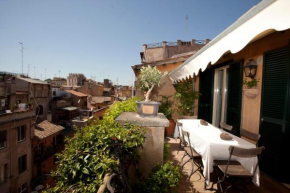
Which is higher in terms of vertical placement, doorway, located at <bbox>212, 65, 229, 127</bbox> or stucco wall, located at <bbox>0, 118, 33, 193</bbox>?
doorway, located at <bbox>212, 65, 229, 127</bbox>

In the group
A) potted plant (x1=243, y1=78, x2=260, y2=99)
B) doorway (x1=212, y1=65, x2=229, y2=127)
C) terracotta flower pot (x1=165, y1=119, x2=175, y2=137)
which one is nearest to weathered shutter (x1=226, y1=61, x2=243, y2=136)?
potted plant (x1=243, y1=78, x2=260, y2=99)

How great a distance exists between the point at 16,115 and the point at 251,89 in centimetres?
1550

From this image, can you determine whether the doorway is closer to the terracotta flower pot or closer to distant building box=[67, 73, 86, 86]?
the terracotta flower pot

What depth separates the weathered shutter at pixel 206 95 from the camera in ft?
20.1

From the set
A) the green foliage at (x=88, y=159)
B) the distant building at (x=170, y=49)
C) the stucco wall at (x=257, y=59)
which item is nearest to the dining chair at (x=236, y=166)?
the stucco wall at (x=257, y=59)

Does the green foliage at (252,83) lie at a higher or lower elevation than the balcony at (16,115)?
higher

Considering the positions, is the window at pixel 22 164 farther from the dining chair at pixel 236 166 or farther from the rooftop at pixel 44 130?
the dining chair at pixel 236 166

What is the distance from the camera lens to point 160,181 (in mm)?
1847

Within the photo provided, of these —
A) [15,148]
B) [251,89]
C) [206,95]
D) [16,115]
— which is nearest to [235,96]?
[251,89]

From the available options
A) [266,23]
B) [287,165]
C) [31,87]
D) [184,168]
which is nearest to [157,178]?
[184,168]

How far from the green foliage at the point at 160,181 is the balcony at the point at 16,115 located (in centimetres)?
1335

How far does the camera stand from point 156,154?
6.86 ft

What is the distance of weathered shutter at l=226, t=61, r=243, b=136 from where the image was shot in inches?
166

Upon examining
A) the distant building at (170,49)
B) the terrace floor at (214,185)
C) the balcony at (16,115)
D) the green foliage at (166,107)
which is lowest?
the balcony at (16,115)
